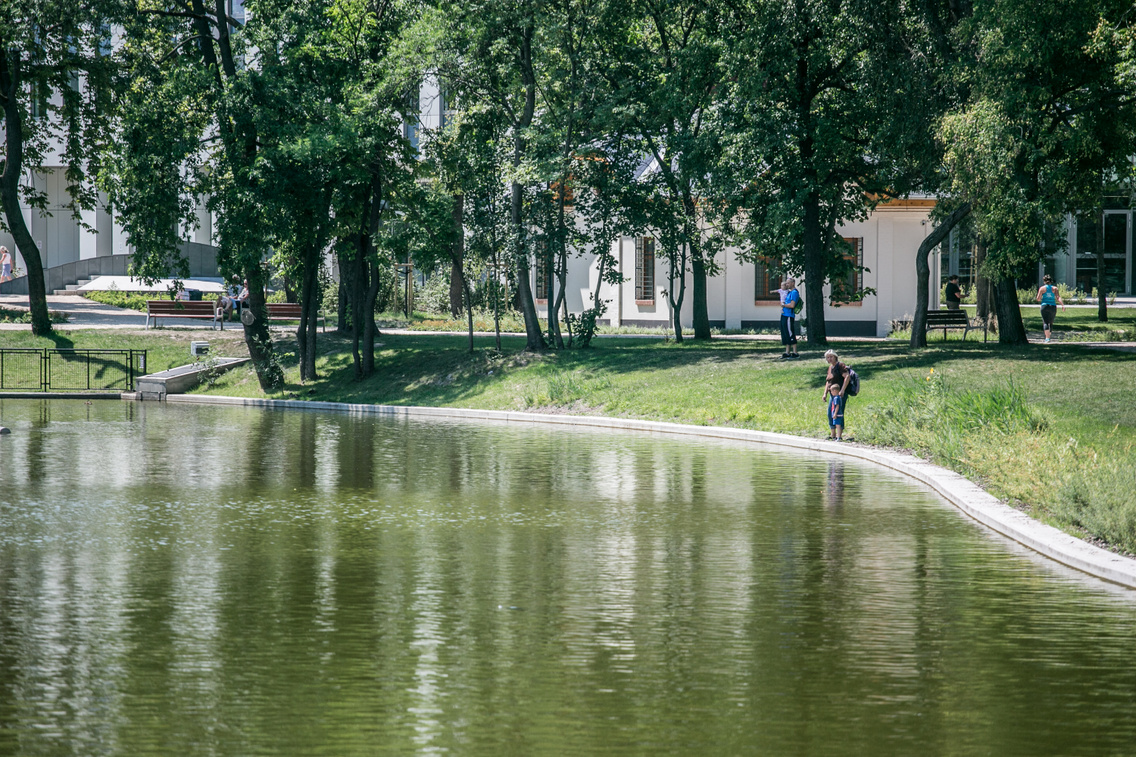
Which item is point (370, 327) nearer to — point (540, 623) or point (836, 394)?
point (836, 394)

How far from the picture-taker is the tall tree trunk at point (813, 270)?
2983 cm

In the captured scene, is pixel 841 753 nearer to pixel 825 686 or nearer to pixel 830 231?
pixel 825 686

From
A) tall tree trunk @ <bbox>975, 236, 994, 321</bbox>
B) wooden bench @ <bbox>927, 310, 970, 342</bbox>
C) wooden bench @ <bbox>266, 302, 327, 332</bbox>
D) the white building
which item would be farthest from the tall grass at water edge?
wooden bench @ <bbox>266, 302, 327, 332</bbox>

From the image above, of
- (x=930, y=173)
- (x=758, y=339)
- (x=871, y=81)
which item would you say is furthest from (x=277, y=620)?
(x=758, y=339)

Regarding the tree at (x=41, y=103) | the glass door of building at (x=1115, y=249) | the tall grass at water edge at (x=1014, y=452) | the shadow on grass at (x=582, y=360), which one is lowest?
the tall grass at water edge at (x=1014, y=452)

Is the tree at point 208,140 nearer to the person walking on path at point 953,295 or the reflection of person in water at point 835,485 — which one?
the reflection of person in water at point 835,485

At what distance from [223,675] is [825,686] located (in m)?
3.67

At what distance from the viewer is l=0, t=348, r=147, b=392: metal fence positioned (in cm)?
3309

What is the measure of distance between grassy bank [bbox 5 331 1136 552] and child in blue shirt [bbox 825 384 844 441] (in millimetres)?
324

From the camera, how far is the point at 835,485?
15.7m

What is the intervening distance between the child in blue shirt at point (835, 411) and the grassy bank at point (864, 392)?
324 millimetres

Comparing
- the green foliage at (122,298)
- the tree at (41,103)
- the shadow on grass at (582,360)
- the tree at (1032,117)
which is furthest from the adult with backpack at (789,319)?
the green foliage at (122,298)

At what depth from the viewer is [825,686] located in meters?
7.25

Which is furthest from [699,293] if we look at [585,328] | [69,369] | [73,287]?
[73,287]
